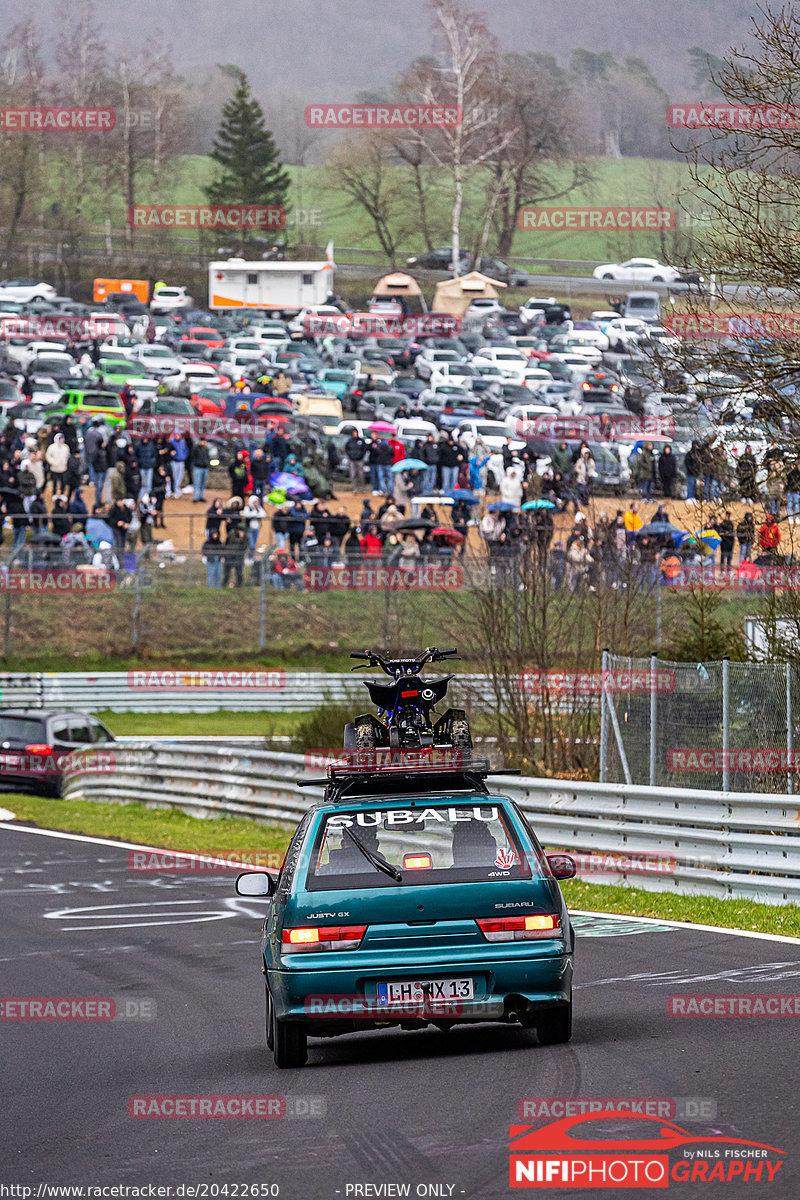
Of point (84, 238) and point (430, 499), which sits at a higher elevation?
point (84, 238)

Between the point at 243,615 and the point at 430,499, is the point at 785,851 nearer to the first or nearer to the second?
the point at 243,615

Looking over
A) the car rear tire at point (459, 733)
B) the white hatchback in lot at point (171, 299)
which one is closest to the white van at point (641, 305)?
the white hatchback in lot at point (171, 299)

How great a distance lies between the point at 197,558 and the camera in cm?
3553

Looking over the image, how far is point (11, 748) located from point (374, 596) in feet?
30.5

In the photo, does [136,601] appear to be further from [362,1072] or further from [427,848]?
[362,1072]

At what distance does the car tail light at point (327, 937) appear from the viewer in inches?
326

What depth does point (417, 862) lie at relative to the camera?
855 cm

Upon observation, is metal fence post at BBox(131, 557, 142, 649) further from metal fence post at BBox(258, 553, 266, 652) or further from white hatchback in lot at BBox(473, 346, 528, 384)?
white hatchback in lot at BBox(473, 346, 528, 384)

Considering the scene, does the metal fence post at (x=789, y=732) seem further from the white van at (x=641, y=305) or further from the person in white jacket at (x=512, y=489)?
the white van at (x=641, y=305)

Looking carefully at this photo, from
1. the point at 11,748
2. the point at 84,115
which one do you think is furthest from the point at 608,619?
the point at 84,115

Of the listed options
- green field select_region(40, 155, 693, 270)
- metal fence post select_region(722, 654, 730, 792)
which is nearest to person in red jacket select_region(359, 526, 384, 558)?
metal fence post select_region(722, 654, 730, 792)

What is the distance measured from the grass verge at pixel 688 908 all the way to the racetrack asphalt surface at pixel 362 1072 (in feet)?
1.70

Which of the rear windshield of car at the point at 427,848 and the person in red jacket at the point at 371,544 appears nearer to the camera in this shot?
Result: the rear windshield of car at the point at 427,848

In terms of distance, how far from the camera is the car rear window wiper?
841cm
